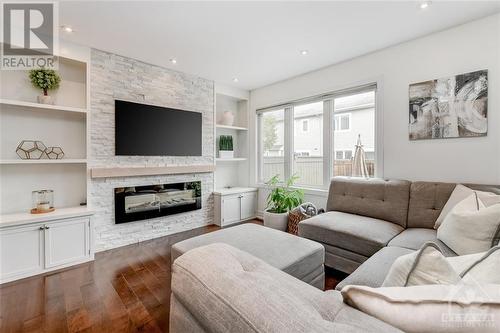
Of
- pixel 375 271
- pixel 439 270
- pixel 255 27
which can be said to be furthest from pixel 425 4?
pixel 439 270

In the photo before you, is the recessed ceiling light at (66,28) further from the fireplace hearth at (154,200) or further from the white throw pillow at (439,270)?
the white throw pillow at (439,270)

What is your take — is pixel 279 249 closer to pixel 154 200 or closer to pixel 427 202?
pixel 427 202

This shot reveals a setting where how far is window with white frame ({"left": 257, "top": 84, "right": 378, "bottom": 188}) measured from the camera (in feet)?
10.4

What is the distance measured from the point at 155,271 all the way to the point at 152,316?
742mm

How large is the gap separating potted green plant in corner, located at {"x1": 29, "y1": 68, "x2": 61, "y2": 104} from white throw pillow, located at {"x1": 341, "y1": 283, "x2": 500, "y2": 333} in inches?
137

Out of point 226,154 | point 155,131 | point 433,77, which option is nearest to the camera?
point 433,77

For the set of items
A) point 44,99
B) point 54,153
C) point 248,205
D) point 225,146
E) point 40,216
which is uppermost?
point 44,99

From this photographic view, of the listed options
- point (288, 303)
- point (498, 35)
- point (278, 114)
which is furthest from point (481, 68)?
point (288, 303)

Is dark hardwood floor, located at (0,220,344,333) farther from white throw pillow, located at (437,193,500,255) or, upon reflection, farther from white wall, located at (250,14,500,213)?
white wall, located at (250,14,500,213)

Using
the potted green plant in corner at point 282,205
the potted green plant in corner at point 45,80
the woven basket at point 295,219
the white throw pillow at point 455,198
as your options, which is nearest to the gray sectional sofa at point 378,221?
the white throw pillow at point 455,198

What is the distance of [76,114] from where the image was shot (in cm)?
289

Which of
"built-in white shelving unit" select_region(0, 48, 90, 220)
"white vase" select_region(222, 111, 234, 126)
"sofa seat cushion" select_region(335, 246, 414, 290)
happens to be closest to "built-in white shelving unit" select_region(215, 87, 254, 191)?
"white vase" select_region(222, 111, 234, 126)

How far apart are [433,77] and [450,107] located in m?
0.39

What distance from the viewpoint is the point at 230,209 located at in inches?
162
